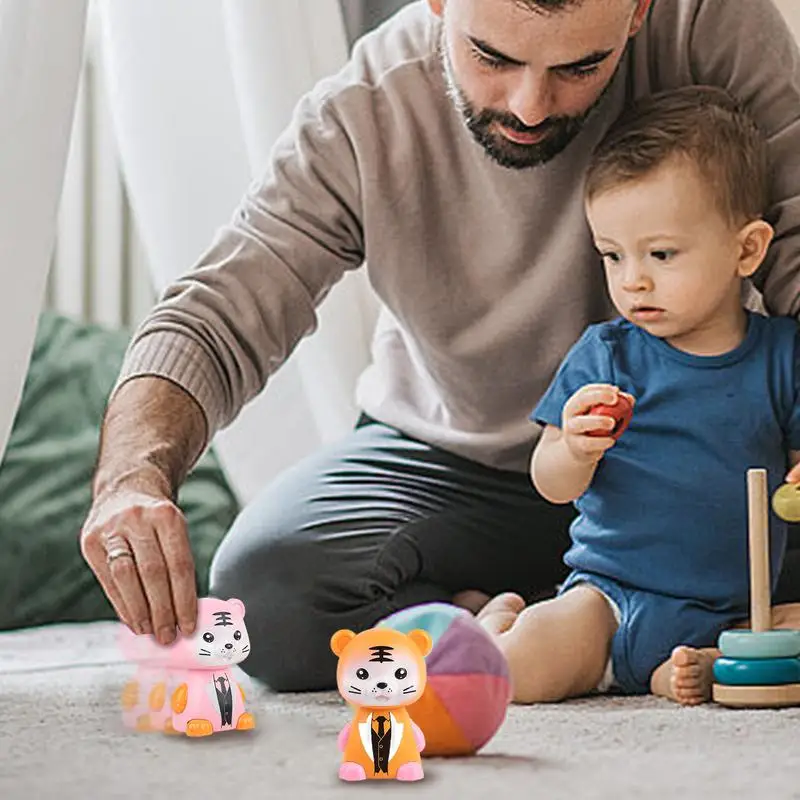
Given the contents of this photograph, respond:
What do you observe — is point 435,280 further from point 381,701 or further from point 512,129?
point 381,701

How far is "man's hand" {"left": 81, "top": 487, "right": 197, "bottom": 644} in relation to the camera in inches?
50.7

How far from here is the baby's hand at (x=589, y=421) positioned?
1.50 meters

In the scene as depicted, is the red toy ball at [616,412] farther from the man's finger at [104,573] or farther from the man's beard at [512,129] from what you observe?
the man's finger at [104,573]

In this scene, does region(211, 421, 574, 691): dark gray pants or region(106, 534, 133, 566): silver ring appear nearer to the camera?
region(106, 534, 133, 566): silver ring

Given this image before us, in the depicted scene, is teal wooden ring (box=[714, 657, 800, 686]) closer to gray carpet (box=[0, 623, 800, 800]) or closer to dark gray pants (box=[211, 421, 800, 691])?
gray carpet (box=[0, 623, 800, 800])

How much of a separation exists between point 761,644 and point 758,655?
1 cm

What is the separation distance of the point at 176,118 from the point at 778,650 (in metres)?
1.13

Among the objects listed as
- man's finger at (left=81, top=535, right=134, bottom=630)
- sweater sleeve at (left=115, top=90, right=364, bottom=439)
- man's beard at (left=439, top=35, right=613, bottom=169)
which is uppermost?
man's beard at (left=439, top=35, right=613, bottom=169)

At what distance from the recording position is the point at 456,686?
1209 mm

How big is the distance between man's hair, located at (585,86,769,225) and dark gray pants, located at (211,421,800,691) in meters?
0.40

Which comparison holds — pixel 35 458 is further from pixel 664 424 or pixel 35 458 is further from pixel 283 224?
pixel 664 424

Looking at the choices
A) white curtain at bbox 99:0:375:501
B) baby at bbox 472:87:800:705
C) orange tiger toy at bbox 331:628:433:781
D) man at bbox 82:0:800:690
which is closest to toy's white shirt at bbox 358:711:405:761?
orange tiger toy at bbox 331:628:433:781

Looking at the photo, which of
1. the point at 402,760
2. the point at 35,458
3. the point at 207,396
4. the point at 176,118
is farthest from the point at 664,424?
the point at 35,458

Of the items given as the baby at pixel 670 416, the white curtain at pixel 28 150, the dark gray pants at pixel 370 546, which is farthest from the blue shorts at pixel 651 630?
the white curtain at pixel 28 150
